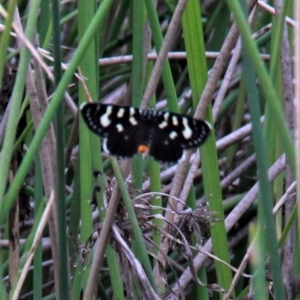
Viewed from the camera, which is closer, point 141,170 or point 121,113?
point 121,113

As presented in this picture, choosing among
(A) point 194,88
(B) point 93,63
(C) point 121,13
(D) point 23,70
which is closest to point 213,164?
(A) point 194,88

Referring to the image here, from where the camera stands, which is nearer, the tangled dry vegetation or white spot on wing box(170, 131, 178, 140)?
the tangled dry vegetation

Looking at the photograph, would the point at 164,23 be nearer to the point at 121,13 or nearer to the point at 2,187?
the point at 121,13

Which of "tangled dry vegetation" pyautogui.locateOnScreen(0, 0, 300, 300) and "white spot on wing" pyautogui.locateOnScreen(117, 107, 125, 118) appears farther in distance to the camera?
"white spot on wing" pyautogui.locateOnScreen(117, 107, 125, 118)

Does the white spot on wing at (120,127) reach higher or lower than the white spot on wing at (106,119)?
lower

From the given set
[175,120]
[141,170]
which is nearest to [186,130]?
[175,120]

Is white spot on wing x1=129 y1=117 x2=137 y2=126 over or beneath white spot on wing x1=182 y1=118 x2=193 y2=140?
over

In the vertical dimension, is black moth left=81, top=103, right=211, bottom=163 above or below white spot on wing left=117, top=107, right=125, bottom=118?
Result: below

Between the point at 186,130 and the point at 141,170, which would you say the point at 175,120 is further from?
the point at 141,170

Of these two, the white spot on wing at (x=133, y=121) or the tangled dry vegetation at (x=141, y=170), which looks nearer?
the tangled dry vegetation at (x=141, y=170)

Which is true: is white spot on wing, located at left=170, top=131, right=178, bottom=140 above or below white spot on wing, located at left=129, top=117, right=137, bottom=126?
below
